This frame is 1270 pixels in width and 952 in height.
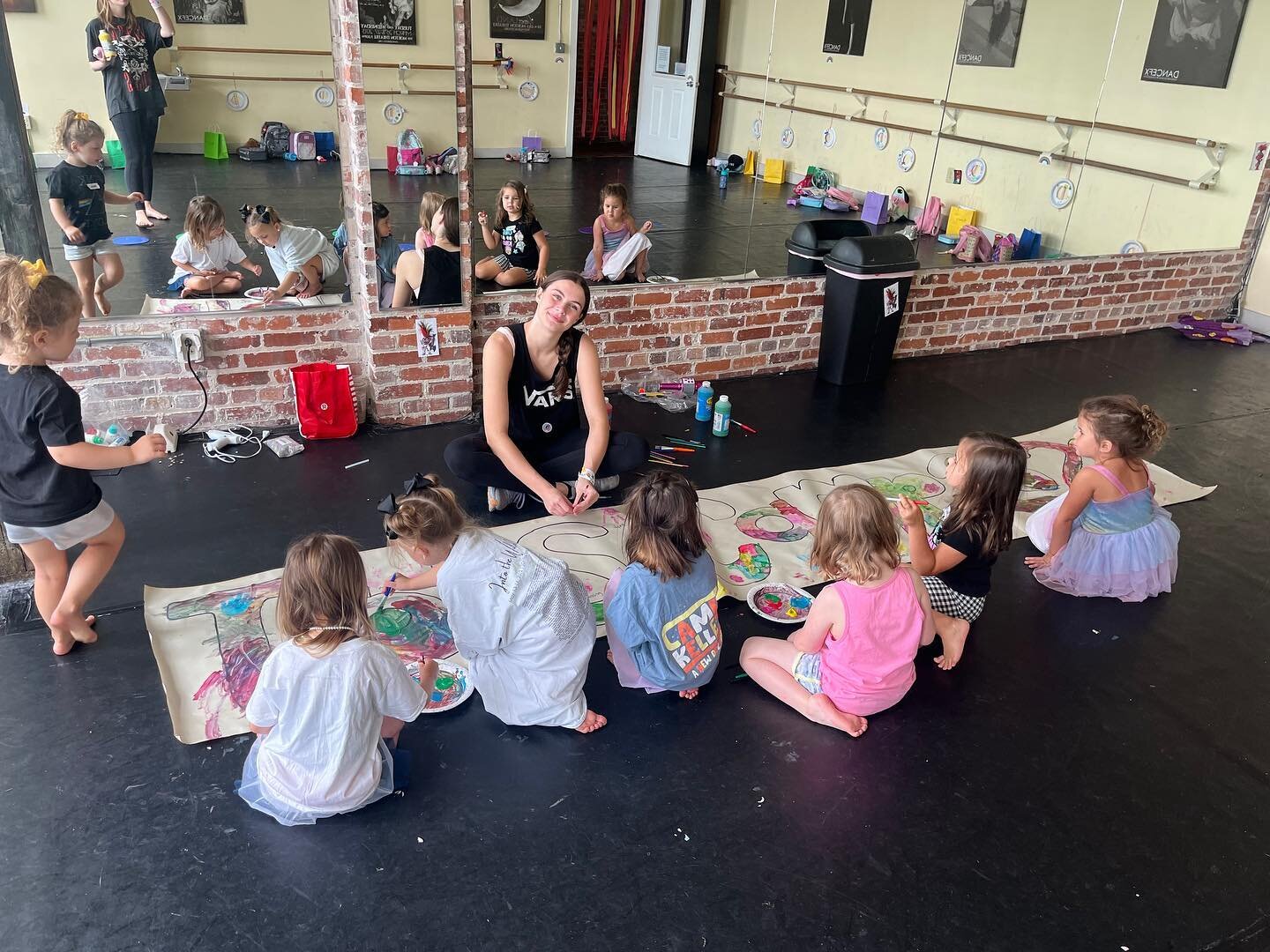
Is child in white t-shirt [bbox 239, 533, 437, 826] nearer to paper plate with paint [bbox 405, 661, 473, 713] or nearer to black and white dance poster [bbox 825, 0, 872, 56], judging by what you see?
paper plate with paint [bbox 405, 661, 473, 713]

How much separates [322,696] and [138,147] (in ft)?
12.0

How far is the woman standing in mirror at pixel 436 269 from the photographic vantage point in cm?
421

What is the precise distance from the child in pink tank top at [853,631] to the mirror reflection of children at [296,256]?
296 cm

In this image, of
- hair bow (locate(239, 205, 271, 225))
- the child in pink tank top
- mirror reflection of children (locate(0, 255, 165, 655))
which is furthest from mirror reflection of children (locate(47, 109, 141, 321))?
the child in pink tank top

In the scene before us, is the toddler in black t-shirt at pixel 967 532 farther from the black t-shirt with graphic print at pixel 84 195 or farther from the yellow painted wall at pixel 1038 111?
the yellow painted wall at pixel 1038 111

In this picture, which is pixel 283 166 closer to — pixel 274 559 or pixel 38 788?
pixel 274 559

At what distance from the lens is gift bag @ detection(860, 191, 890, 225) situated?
24.5 feet

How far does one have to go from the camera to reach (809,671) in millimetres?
2842

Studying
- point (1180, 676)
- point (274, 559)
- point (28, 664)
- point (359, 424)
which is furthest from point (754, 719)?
point (359, 424)

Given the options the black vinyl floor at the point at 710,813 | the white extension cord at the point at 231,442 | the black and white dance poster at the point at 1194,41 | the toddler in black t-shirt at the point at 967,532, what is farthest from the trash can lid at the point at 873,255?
the white extension cord at the point at 231,442

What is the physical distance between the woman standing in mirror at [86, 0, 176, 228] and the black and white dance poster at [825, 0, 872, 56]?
429 centimetres

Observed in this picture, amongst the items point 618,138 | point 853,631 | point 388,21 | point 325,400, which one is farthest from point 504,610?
point 618,138

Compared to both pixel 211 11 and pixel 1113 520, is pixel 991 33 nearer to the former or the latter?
pixel 1113 520

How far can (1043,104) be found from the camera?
7.42 meters
